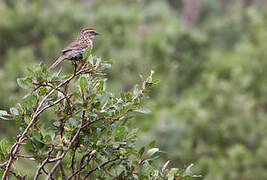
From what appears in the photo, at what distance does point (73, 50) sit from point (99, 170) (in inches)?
42.1

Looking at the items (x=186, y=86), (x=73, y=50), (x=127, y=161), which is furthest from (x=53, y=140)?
(x=186, y=86)

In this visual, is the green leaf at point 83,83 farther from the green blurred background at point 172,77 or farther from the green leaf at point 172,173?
the green blurred background at point 172,77

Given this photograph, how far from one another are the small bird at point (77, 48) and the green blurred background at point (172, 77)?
17.3ft

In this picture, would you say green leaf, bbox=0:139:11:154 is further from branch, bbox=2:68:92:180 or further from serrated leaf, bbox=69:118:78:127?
serrated leaf, bbox=69:118:78:127

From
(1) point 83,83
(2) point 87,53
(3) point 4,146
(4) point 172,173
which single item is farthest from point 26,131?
(4) point 172,173

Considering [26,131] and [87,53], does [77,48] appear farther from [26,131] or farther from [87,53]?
[26,131]

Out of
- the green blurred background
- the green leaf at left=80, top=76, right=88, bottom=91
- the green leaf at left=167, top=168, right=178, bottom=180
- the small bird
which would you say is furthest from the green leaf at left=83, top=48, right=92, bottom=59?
the green blurred background

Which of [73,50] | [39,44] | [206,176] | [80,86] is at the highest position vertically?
[39,44]

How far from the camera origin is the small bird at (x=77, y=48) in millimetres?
3831

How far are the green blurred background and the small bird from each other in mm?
5273

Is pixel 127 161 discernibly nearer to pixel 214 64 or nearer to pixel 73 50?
pixel 73 50

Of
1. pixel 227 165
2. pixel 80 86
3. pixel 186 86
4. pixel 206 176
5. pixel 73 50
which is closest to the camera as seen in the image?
pixel 80 86

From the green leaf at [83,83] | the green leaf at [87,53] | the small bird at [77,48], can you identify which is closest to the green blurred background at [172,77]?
the small bird at [77,48]

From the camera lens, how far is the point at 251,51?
1430 cm
